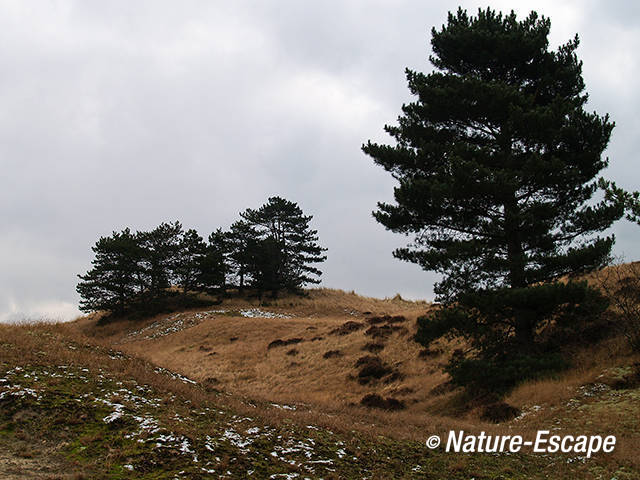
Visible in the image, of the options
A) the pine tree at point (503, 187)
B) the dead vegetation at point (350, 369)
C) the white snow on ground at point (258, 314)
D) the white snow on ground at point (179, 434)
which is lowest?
the dead vegetation at point (350, 369)

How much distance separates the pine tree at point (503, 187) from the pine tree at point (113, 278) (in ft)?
134

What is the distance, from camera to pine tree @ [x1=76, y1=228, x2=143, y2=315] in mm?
50469

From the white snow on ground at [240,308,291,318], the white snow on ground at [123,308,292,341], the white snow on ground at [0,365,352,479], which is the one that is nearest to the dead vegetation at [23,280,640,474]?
the white snow on ground at [123,308,292,341]

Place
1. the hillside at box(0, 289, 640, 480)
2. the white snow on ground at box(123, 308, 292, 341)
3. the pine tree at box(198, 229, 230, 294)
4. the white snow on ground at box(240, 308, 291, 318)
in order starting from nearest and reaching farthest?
the hillside at box(0, 289, 640, 480) < the white snow on ground at box(123, 308, 292, 341) < the white snow on ground at box(240, 308, 291, 318) < the pine tree at box(198, 229, 230, 294)

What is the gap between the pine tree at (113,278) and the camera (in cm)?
5047

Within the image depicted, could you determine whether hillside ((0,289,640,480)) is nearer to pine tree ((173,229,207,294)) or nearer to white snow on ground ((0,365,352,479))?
white snow on ground ((0,365,352,479))

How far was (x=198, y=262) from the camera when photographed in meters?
52.9

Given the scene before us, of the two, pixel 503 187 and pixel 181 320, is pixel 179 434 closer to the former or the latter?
pixel 503 187

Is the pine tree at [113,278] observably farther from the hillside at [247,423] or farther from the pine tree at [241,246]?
the hillside at [247,423]

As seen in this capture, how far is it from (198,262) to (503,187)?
4357cm

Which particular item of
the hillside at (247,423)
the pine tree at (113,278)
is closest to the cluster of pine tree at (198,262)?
the pine tree at (113,278)

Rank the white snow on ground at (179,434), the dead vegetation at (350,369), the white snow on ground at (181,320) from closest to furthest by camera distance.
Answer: the white snow on ground at (179,434)
the dead vegetation at (350,369)
the white snow on ground at (181,320)

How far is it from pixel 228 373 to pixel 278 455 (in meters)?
21.2

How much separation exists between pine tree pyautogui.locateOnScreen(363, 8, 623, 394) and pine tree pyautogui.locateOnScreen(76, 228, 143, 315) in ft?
134
